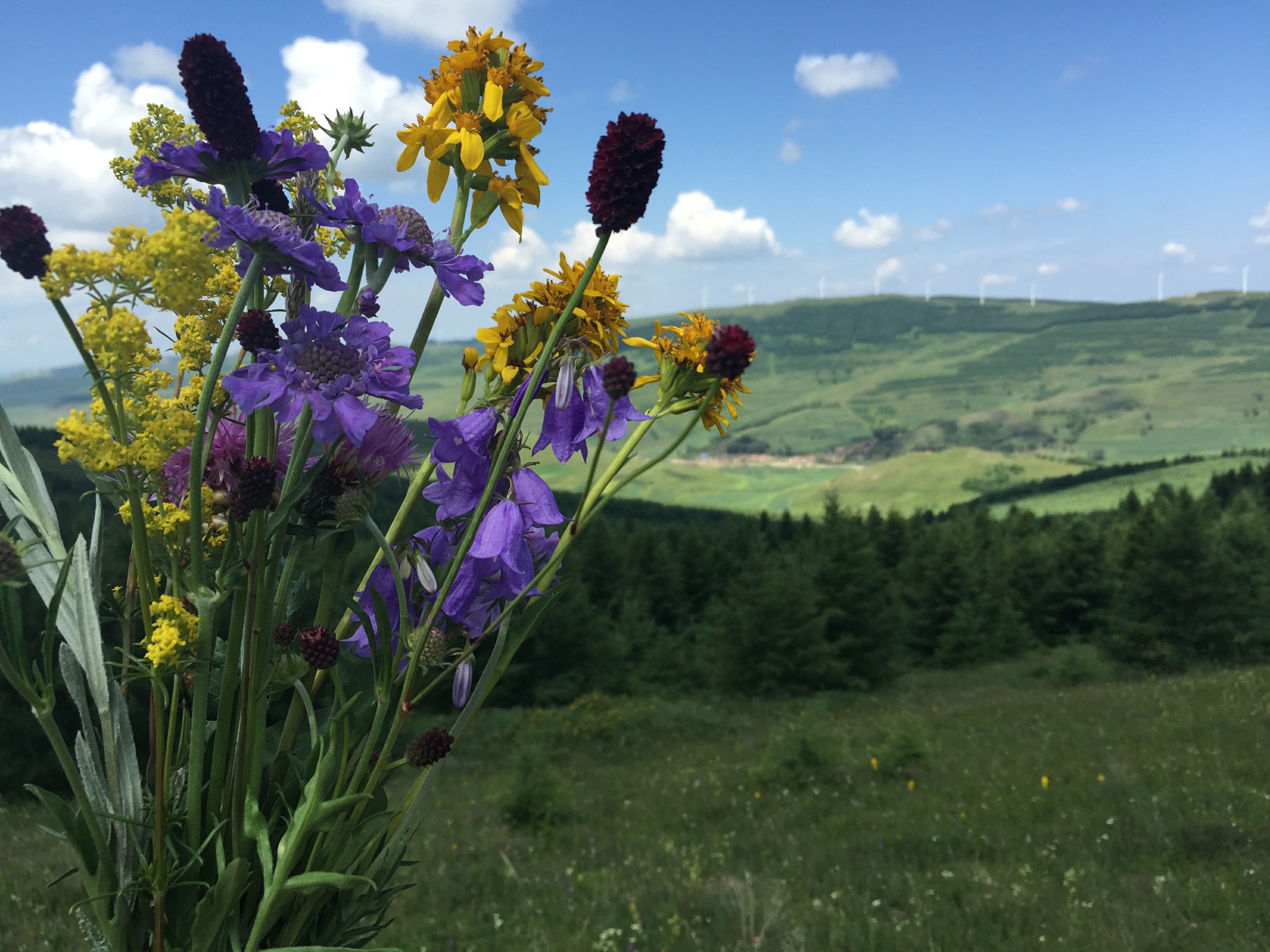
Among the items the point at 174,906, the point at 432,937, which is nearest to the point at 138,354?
the point at 174,906

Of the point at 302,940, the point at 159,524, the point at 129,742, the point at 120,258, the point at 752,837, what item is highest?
the point at 120,258

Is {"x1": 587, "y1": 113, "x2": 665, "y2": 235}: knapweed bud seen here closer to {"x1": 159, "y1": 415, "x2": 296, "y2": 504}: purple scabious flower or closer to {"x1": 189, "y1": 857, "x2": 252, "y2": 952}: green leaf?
{"x1": 159, "y1": 415, "x2": 296, "y2": 504}: purple scabious flower

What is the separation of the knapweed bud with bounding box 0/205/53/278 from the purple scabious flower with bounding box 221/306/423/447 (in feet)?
0.70

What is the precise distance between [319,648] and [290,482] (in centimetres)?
21

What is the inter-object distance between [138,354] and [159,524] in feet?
0.72

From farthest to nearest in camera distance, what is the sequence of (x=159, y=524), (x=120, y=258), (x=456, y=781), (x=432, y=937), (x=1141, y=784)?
1. (x=456, y=781)
2. (x=1141, y=784)
3. (x=432, y=937)
4. (x=159, y=524)
5. (x=120, y=258)

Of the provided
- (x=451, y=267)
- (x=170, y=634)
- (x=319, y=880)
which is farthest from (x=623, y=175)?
(x=319, y=880)

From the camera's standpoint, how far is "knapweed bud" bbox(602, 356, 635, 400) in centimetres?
87

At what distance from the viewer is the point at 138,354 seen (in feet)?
2.61

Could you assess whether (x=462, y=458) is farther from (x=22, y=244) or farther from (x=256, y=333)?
(x=22, y=244)

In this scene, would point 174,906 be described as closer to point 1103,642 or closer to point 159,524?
point 159,524

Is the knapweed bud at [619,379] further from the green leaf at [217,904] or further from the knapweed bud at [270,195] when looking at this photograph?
the green leaf at [217,904]

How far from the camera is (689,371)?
0.98 meters

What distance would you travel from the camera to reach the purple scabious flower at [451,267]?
3.33 feet
